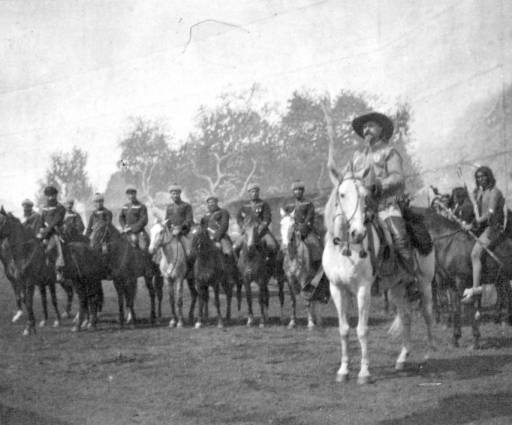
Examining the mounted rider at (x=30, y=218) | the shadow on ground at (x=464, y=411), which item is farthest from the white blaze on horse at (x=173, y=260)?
the shadow on ground at (x=464, y=411)

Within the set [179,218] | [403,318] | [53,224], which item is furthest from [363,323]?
[53,224]

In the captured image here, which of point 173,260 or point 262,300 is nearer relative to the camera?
point 262,300

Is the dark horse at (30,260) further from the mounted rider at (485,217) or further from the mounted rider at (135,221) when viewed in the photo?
the mounted rider at (485,217)

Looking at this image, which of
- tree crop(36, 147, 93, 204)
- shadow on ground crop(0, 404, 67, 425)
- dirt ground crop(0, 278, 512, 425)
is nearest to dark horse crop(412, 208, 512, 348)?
dirt ground crop(0, 278, 512, 425)

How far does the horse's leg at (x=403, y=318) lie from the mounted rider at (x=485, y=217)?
1.84 meters

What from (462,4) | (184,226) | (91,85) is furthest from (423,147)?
(91,85)

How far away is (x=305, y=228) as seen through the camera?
12.4 meters

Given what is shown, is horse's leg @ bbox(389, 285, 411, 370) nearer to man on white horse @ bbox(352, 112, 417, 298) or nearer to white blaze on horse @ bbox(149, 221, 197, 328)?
man on white horse @ bbox(352, 112, 417, 298)

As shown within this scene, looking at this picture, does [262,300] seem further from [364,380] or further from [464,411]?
[464,411]

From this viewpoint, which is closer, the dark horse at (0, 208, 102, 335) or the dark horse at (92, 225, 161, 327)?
the dark horse at (0, 208, 102, 335)

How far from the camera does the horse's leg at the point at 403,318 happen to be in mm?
7926

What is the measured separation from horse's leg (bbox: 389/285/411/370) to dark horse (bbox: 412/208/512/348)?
1.64m

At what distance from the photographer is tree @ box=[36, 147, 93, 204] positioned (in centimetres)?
1473

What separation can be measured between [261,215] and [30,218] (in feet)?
17.7
